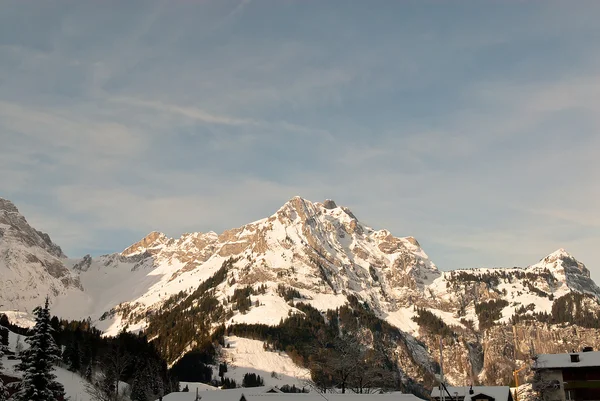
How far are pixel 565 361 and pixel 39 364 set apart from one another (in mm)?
84193

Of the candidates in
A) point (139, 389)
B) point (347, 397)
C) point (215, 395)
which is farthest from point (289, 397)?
point (139, 389)

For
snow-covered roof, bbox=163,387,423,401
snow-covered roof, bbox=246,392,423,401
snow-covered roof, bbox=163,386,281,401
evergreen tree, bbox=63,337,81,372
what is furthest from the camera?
evergreen tree, bbox=63,337,81,372

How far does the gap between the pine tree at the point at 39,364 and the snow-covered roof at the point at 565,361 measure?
256ft

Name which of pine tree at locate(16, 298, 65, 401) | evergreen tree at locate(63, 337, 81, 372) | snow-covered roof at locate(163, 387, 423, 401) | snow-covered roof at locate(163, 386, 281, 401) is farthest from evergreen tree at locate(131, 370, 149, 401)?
pine tree at locate(16, 298, 65, 401)

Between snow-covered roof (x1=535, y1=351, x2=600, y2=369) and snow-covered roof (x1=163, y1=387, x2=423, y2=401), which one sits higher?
snow-covered roof (x1=535, y1=351, x2=600, y2=369)

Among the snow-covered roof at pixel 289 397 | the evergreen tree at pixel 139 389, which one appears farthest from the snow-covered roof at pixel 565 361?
the evergreen tree at pixel 139 389

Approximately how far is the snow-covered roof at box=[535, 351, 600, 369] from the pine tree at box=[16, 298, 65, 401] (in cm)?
7805

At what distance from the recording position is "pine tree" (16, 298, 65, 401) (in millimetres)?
60875

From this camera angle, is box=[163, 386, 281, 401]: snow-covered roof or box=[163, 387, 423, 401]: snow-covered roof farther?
box=[163, 386, 281, 401]: snow-covered roof

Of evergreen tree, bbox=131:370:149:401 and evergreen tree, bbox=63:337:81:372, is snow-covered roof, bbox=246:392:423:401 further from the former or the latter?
evergreen tree, bbox=63:337:81:372

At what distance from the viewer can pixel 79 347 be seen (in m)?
164

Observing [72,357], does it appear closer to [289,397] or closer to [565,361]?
[289,397]

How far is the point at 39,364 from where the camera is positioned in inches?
2446

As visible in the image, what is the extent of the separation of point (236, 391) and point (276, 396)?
21.8m
